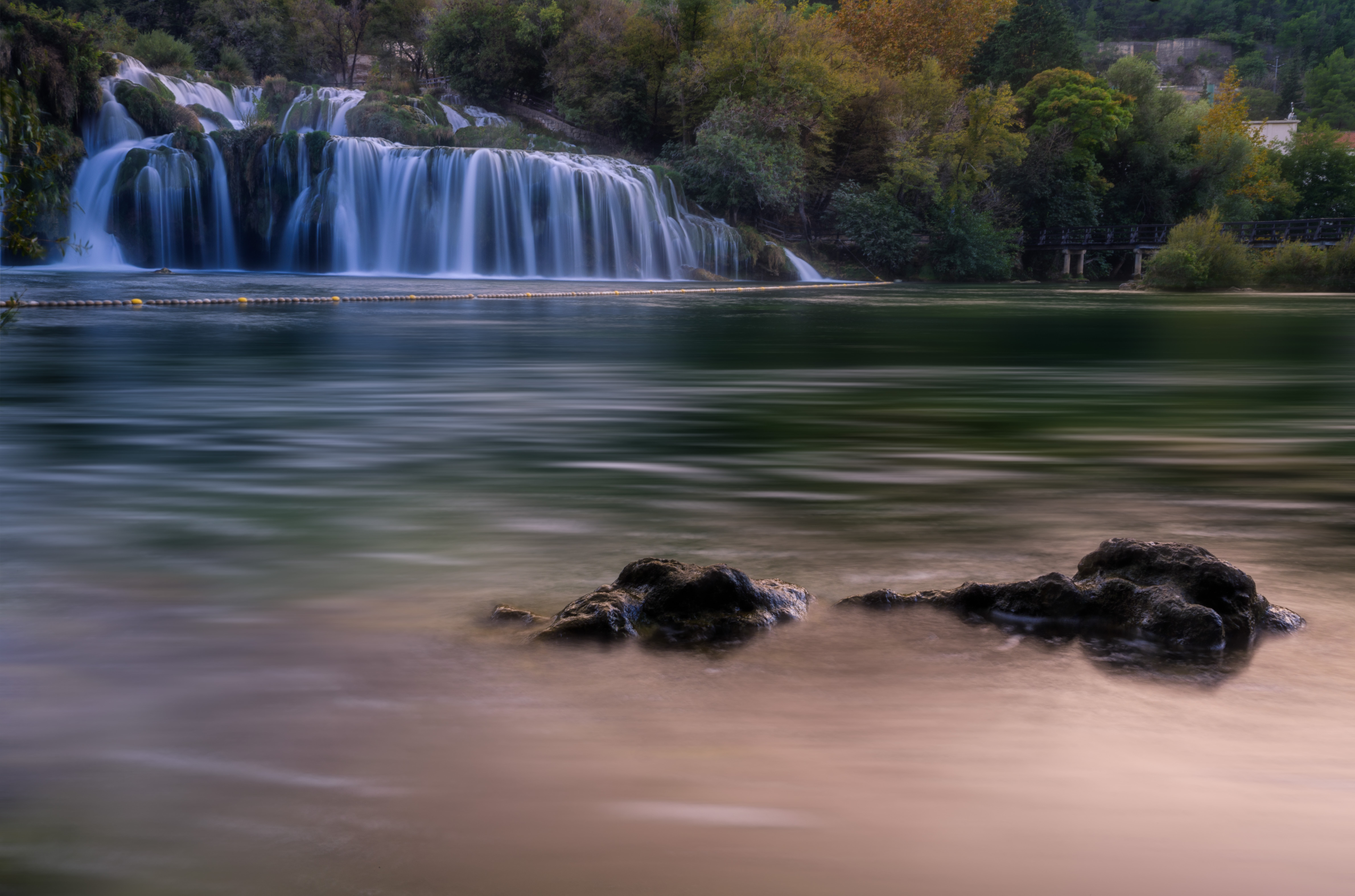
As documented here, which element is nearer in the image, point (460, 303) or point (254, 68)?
point (460, 303)

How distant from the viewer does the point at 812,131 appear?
48.6 m

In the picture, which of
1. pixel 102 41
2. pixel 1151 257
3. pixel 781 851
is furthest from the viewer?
pixel 102 41

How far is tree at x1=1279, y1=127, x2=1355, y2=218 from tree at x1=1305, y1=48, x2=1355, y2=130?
57.6 meters

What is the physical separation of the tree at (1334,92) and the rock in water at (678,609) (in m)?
132

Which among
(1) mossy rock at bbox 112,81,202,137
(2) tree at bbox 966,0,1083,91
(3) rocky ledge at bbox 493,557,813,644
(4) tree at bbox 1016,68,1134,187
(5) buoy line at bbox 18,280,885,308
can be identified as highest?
(2) tree at bbox 966,0,1083,91

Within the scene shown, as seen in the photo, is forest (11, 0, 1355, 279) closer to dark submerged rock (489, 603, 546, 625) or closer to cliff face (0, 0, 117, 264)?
cliff face (0, 0, 117, 264)

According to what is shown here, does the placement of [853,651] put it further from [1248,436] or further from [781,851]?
[1248,436]

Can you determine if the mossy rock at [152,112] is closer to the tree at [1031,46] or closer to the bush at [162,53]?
the bush at [162,53]

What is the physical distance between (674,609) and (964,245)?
4784 centimetres

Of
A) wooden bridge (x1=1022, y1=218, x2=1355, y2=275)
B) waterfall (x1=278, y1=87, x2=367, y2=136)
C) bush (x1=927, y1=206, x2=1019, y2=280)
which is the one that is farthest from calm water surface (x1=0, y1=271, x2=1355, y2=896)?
wooden bridge (x1=1022, y1=218, x2=1355, y2=275)

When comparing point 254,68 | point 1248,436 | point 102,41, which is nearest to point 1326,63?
point 254,68

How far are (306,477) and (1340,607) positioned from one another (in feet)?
13.5

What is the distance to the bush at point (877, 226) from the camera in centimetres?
4753

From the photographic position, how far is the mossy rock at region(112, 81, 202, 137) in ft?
114
